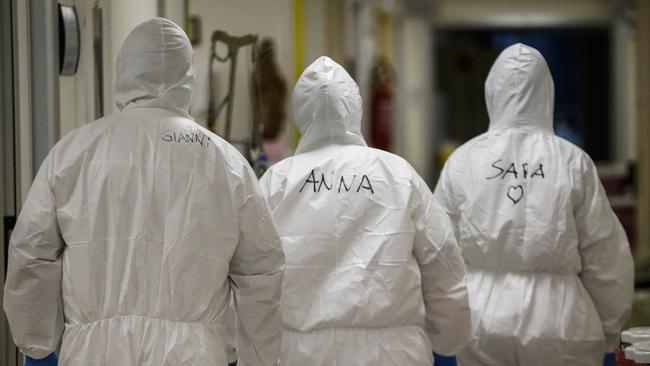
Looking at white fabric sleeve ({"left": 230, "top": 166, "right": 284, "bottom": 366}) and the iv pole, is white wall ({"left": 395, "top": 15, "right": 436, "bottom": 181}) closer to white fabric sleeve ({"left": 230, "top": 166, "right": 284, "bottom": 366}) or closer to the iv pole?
the iv pole

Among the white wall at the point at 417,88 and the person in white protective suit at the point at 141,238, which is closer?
the person in white protective suit at the point at 141,238

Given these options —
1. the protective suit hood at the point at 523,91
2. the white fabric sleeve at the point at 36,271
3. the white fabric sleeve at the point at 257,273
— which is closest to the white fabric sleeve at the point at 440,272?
the white fabric sleeve at the point at 257,273

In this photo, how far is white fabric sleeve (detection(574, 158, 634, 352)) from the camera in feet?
11.8

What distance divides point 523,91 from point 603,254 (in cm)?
58

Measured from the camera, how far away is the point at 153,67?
2811 mm

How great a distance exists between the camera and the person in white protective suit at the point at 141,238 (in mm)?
2686

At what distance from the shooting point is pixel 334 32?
809 cm

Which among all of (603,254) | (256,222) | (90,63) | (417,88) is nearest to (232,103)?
(90,63)

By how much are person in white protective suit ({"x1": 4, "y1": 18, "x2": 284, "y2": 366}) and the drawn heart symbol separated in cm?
108

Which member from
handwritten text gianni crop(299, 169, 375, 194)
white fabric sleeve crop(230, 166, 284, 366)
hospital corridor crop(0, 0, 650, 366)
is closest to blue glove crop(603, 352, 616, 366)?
hospital corridor crop(0, 0, 650, 366)

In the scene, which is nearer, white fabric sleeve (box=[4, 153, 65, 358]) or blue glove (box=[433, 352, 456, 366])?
white fabric sleeve (box=[4, 153, 65, 358])

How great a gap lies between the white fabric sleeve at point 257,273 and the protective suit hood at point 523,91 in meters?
1.21

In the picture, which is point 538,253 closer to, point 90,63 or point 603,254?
point 603,254

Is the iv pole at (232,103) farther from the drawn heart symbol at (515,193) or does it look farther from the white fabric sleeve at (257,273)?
the white fabric sleeve at (257,273)
